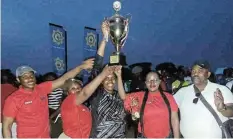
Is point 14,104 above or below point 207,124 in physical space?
above

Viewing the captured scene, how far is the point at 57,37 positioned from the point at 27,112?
9778mm

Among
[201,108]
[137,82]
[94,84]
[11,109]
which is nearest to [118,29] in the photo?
[94,84]

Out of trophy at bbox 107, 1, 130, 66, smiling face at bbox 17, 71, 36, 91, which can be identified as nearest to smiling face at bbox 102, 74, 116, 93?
trophy at bbox 107, 1, 130, 66

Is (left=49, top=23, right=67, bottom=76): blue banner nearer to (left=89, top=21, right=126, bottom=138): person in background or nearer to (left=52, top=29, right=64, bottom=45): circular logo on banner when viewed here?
(left=52, top=29, right=64, bottom=45): circular logo on banner

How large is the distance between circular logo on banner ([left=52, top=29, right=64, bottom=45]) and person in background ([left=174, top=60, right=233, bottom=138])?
9.80 m

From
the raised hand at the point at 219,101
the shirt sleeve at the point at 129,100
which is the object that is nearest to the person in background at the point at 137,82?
the shirt sleeve at the point at 129,100

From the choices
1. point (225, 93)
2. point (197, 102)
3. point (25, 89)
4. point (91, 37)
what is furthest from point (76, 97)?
point (91, 37)

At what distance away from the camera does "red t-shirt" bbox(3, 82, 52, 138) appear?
3644mm

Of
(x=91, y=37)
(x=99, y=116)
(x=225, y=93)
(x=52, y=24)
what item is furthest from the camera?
(x=91, y=37)

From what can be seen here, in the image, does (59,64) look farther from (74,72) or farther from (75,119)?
(75,119)

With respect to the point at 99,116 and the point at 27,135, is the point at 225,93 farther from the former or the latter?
the point at 27,135

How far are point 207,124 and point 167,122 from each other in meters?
0.45

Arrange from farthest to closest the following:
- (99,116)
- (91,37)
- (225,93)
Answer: (91,37) → (225,93) → (99,116)

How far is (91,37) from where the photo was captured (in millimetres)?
14219
